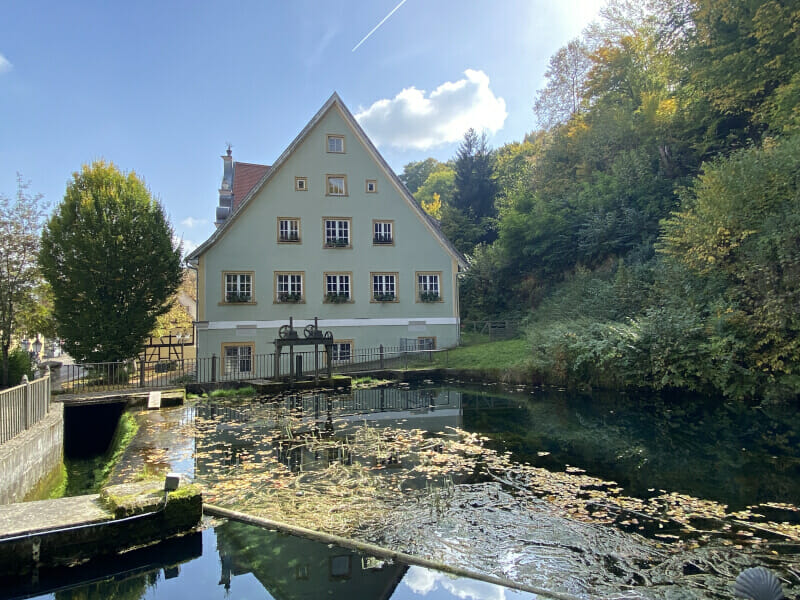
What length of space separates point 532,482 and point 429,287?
1773cm

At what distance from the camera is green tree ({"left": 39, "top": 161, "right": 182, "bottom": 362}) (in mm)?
17281

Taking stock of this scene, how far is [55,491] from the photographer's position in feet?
25.8

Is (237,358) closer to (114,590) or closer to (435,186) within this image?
(114,590)

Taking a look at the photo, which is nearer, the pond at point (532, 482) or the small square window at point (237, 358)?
the pond at point (532, 482)

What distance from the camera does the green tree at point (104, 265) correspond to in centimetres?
1728

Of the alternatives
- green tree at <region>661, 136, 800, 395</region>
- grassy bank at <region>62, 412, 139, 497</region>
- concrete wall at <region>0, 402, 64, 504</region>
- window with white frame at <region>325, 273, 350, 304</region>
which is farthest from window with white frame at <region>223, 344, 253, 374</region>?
green tree at <region>661, 136, 800, 395</region>

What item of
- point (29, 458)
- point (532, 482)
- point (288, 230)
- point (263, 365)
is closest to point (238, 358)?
point (263, 365)

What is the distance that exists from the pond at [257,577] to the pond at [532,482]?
13.4 inches

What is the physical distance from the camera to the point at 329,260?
22.8 meters

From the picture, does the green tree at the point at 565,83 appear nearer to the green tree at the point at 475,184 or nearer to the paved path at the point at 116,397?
the green tree at the point at 475,184

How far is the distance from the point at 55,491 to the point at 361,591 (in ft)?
21.6

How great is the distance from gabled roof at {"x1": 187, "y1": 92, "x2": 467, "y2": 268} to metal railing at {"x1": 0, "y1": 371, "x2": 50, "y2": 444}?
42.1ft

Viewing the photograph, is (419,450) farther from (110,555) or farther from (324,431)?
(110,555)

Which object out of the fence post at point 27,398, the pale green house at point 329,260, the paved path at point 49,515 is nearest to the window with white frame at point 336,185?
the pale green house at point 329,260
